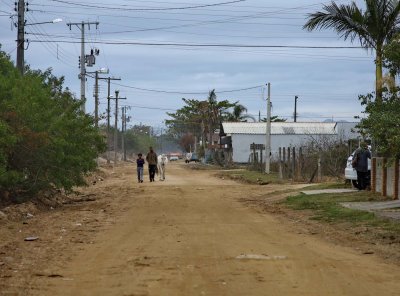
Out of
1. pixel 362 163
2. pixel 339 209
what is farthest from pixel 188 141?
pixel 339 209

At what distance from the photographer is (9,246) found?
40.4ft

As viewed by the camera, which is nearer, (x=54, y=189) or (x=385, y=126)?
(x=385, y=126)

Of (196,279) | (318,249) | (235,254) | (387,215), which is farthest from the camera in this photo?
(387,215)

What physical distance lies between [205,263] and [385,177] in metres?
12.8

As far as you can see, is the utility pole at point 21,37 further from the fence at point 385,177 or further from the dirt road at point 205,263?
the fence at point 385,177

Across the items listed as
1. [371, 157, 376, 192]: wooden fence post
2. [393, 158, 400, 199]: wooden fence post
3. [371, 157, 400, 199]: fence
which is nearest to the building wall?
[371, 157, 376, 192]: wooden fence post

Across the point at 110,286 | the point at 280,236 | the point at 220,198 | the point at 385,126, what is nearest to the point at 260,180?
the point at 220,198

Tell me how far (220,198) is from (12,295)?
17.5 meters

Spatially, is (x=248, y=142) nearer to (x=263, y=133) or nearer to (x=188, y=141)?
(x=263, y=133)

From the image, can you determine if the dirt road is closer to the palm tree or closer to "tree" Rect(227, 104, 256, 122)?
the palm tree

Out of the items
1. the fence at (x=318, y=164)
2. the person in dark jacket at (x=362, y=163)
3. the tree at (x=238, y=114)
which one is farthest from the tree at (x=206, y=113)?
the person in dark jacket at (x=362, y=163)

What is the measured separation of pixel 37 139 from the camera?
65.8 feet

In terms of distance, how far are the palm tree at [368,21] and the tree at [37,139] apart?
28.1 ft

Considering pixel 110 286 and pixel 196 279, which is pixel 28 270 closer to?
pixel 110 286
